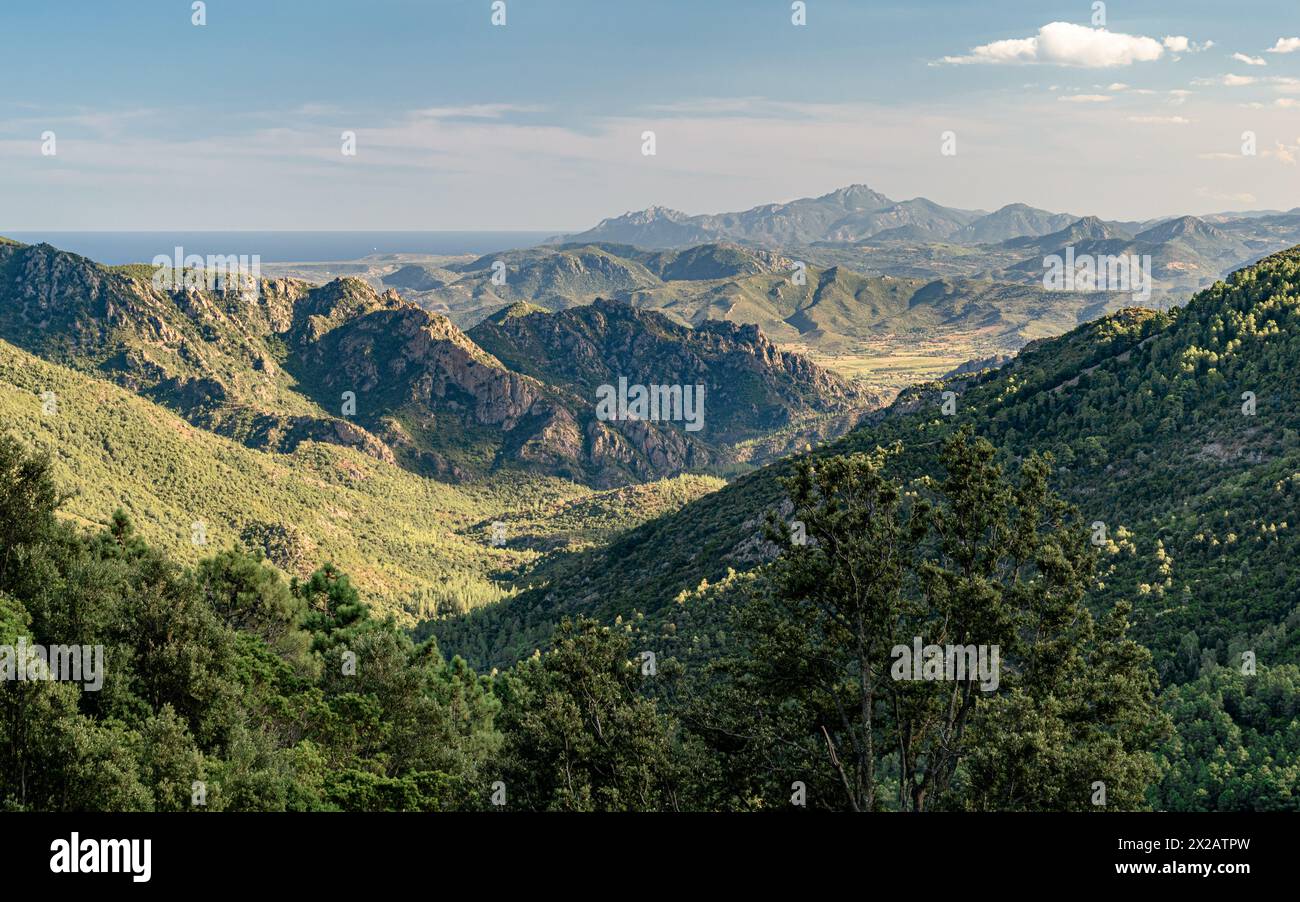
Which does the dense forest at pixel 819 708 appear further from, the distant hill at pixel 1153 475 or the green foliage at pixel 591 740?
the distant hill at pixel 1153 475

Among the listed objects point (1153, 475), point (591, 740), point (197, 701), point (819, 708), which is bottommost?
point (197, 701)

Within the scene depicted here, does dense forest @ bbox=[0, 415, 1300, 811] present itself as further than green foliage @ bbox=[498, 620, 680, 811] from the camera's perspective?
No

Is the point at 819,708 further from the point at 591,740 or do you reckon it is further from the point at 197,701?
the point at 197,701

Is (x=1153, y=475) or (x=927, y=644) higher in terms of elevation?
(x=927, y=644)

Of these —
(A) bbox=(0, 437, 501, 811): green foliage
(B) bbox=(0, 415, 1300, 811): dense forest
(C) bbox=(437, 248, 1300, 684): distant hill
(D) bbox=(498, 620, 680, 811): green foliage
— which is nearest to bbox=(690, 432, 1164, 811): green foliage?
(B) bbox=(0, 415, 1300, 811): dense forest

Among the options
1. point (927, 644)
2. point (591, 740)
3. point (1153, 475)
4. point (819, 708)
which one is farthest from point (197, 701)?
point (1153, 475)

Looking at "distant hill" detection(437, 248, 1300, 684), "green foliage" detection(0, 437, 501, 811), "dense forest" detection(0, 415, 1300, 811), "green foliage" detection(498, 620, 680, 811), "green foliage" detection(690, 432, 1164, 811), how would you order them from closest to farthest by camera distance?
"green foliage" detection(690, 432, 1164, 811)
"dense forest" detection(0, 415, 1300, 811)
"green foliage" detection(498, 620, 680, 811)
"green foliage" detection(0, 437, 501, 811)
"distant hill" detection(437, 248, 1300, 684)

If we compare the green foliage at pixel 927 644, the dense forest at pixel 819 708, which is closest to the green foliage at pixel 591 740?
the dense forest at pixel 819 708

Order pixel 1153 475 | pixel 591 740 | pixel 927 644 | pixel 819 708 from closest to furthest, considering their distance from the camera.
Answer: pixel 927 644
pixel 591 740
pixel 819 708
pixel 1153 475

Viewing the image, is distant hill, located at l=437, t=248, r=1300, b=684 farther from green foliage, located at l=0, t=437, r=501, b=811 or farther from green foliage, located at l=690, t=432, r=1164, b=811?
green foliage, located at l=0, t=437, r=501, b=811

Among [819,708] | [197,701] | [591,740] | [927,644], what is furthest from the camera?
[197,701]

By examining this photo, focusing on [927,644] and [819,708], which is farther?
[819,708]

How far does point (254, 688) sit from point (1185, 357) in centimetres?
11101
